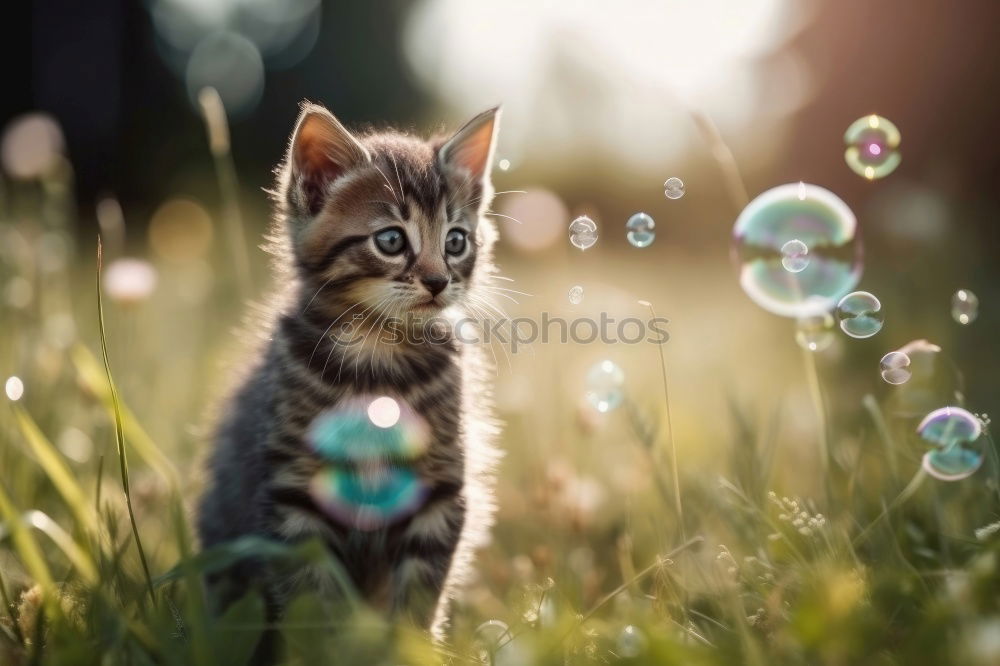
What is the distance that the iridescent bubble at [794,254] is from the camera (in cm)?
254

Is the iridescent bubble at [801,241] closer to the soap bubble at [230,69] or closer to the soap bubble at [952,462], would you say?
the soap bubble at [952,462]

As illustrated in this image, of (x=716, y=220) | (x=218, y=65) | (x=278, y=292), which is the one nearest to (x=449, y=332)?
(x=278, y=292)

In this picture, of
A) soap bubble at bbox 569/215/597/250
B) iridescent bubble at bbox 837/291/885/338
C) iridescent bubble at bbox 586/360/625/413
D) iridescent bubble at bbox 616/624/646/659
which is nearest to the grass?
iridescent bubble at bbox 616/624/646/659

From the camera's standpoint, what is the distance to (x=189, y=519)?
2.78 meters

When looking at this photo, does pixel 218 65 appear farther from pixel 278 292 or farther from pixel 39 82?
pixel 278 292

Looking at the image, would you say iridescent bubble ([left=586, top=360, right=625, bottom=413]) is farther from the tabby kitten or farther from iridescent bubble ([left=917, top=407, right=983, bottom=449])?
iridescent bubble ([left=917, top=407, right=983, bottom=449])

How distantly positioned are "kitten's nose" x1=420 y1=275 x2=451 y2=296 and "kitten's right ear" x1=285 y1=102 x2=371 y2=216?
0.43 meters

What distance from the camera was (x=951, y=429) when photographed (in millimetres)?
1990

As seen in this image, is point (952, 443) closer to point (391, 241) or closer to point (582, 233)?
point (582, 233)

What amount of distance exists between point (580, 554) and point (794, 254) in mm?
1095

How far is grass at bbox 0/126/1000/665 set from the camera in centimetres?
148

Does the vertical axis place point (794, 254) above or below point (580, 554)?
above

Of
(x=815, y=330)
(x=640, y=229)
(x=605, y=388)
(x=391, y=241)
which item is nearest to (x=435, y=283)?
(x=391, y=241)

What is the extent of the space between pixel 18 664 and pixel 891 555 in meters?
1.76
